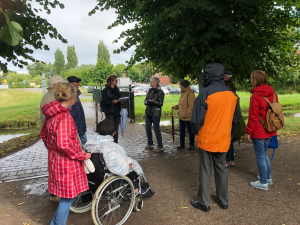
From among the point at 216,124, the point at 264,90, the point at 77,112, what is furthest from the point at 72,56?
the point at 216,124

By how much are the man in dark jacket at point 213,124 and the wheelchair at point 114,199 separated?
0.93m

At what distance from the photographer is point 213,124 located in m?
3.14

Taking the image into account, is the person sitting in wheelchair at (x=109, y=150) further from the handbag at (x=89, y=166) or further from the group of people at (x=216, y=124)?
the group of people at (x=216, y=124)

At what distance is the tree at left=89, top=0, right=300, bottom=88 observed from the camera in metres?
5.76

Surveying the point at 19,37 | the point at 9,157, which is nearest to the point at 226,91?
the point at 19,37

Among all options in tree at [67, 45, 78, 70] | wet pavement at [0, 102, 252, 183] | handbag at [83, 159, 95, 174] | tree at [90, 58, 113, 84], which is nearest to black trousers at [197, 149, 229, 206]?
handbag at [83, 159, 95, 174]

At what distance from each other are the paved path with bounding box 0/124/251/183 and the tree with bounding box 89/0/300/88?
232 cm

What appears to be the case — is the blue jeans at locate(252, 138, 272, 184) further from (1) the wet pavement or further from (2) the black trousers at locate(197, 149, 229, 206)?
(1) the wet pavement

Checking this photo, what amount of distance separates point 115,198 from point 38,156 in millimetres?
4065

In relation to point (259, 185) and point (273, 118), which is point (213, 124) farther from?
point (259, 185)

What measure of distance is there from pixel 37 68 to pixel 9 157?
14200 centimetres

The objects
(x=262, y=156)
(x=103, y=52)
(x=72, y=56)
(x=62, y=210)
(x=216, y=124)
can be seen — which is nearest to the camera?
(x=62, y=210)

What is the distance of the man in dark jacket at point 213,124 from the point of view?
312cm

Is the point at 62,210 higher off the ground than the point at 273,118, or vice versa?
the point at 273,118
